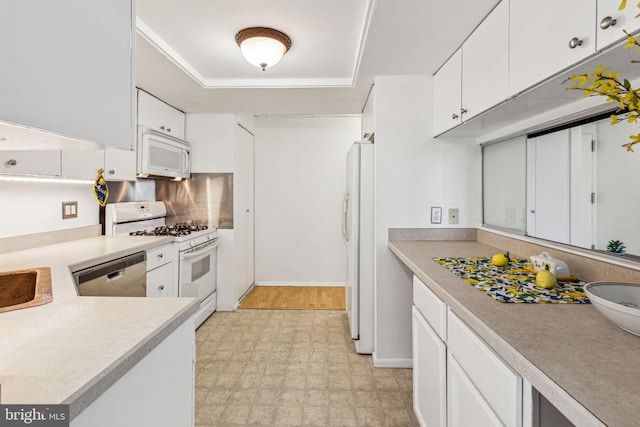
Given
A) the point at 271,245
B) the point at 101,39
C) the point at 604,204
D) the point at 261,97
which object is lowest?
the point at 271,245

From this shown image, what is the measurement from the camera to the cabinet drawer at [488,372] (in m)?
0.80

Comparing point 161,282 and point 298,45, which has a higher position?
point 298,45

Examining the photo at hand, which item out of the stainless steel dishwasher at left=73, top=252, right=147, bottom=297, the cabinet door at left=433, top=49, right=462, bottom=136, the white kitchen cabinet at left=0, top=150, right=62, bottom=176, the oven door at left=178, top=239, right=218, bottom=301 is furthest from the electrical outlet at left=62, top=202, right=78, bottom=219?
the cabinet door at left=433, top=49, right=462, bottom=136

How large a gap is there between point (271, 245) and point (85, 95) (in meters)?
3.89

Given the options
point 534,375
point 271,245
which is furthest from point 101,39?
point 271,245

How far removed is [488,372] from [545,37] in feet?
3.90

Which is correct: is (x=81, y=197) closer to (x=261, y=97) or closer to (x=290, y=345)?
(x=261, y=97)

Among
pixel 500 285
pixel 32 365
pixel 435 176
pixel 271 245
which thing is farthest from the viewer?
pixel 271 245

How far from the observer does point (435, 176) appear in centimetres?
240

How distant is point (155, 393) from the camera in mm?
864

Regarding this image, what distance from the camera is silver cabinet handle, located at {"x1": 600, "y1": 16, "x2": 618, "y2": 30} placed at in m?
0.88

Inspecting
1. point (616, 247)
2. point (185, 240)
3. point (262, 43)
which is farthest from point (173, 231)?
point (616, 247)

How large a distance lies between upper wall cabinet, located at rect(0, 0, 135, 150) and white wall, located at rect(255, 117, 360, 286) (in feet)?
11.9

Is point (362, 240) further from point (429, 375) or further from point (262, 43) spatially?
point (262, 43)
